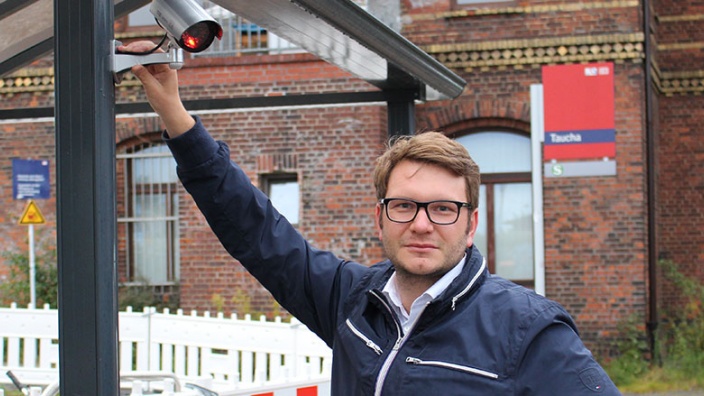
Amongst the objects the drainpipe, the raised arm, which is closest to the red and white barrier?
the raised arm

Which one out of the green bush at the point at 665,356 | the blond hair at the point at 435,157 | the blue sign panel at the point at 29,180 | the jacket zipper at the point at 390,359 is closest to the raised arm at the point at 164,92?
the blond hair at the point at 435,157

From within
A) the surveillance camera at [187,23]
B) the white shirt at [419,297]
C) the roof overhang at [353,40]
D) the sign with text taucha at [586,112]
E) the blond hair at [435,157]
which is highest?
the sign with text taucha at [586,112]

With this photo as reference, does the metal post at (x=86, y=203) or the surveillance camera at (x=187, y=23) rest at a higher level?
the surveillance camera at (x=187, y=23)

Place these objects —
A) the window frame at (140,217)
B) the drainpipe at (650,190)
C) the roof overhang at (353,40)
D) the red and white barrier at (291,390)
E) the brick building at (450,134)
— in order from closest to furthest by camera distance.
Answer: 1. the roof overhang at (353,40)
2. the red and white barrier at (291,390)
3. the brick building at (450,134)
4. the drainpipe at (650,190)
5. the window frame at (140,217)

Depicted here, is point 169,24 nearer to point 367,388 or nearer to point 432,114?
point 367,388

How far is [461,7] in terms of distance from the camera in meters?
14.0

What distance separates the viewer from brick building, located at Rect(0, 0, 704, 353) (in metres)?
13.3

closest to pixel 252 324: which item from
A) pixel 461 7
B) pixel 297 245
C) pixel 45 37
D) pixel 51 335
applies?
pixel 51 335

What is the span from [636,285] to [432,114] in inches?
132

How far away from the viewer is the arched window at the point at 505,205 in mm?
13945

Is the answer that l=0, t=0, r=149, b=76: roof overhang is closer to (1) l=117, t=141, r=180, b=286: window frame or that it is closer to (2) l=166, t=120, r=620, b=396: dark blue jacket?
(2) l=166, t=120, r=620, b=396: dark blue jacket

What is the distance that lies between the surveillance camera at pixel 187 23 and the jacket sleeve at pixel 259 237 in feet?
0.71

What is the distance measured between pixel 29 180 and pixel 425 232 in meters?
11.6

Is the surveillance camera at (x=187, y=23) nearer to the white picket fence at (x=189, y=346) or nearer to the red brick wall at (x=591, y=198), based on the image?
the white picket fence at (x=189, y=346)
